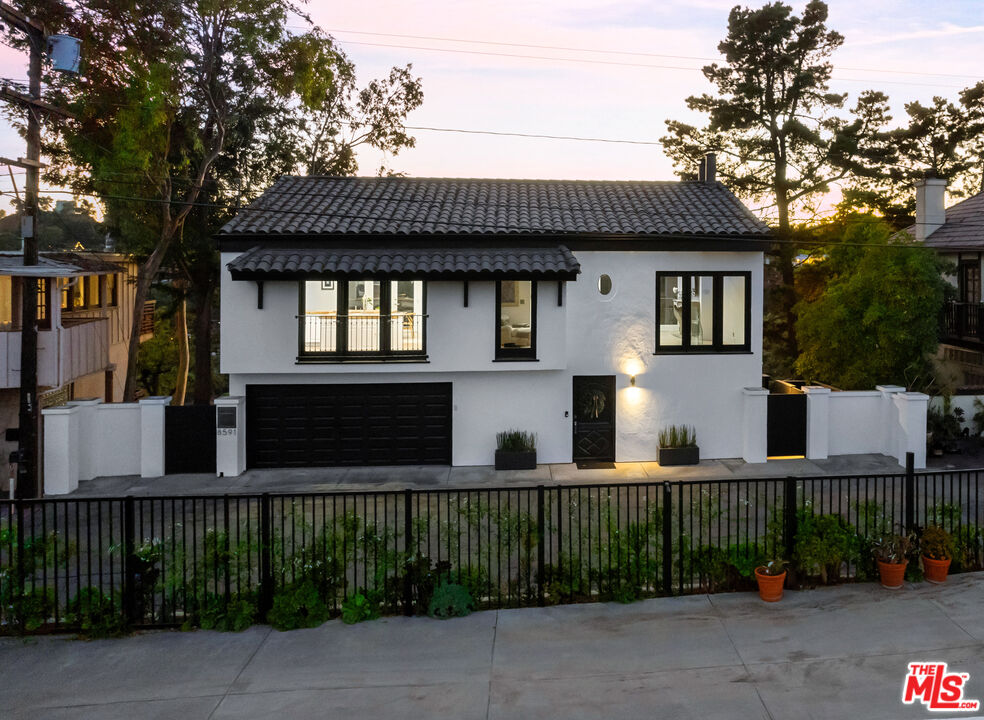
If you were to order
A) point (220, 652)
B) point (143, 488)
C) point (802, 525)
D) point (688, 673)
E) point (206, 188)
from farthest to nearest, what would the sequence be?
point (206, 188) → point (143, 488) → point (802, 525) → point (220, 652) → point (688, 673)

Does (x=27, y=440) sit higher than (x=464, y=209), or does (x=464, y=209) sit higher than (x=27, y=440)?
(x=464, y=209)

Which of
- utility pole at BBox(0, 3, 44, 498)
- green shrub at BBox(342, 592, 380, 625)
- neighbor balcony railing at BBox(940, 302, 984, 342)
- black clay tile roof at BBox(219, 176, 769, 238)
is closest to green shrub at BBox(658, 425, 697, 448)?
black clay tile roof at BBox(219, 176, 769, 238)

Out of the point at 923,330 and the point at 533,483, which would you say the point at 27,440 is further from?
the point at 923,330

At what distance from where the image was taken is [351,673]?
7422mm

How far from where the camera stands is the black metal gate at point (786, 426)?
707 inches

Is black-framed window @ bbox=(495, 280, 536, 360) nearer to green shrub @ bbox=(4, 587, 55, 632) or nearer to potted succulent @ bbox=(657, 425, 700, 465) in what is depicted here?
potted succulent @ bbox=(657, 425, 700, 465)

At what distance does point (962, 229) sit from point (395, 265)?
67.1 feet

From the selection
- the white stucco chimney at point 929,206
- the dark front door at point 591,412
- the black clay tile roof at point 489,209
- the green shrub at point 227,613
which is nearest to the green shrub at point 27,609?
the green shrub at point 227,613

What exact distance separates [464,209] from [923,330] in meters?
12.2

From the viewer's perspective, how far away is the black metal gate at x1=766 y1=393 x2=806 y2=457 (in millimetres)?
17953

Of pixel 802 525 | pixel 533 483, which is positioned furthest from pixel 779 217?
pixel 802 525

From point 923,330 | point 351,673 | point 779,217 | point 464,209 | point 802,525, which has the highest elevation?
point 779,217

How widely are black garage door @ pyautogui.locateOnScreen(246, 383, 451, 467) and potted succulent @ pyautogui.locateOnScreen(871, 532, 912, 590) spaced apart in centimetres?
1014

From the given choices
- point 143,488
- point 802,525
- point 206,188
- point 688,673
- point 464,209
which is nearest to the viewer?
point 688,673
